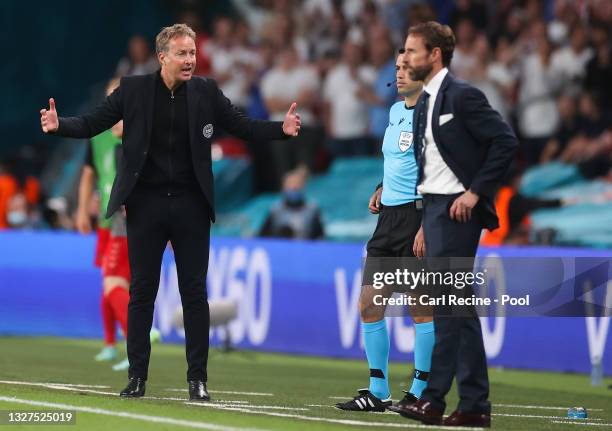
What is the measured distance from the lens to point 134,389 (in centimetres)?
980

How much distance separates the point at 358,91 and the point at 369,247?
33.9 feet

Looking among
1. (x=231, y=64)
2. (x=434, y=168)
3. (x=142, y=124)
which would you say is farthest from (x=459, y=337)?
(x=231, y=64)

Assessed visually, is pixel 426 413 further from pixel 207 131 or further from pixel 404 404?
pixel 207 131

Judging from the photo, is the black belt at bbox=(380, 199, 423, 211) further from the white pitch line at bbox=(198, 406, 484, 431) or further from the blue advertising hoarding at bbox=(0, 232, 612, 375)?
the blue advertising hoarding at bbox=(0, 232, 612, 375)

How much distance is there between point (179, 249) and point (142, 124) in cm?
82

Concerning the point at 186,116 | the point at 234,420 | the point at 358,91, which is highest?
the point at 358,91

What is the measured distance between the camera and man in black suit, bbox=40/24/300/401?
31.8ft

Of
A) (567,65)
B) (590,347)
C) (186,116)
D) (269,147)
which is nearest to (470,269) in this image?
(186,116)

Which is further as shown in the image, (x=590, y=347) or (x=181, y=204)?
(x=590, y=347)

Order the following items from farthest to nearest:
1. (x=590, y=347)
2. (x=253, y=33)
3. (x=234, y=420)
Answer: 1. (x=253, y=33)
2. (x=590, y=347)
3. (x=234, y=420)

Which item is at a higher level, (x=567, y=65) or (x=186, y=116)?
(x=567, y=65)

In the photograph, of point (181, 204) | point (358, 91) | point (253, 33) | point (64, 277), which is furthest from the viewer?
point (253, 33)

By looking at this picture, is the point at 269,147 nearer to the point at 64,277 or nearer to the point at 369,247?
the point at 64,277

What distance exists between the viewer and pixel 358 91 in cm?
2016
